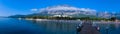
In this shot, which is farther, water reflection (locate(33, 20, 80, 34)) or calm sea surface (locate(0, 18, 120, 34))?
calm sea surface (locate(0, 18, 120, 34))

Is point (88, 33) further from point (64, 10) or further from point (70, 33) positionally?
point (64, 10)

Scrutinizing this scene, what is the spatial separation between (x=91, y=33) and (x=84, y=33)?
319 millimetres

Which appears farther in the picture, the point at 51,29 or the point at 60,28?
the point at 60,28

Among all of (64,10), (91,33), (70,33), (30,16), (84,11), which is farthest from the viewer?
(64,10)

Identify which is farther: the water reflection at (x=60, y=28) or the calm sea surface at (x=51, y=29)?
the calm sea surface at (x=51, y=29)

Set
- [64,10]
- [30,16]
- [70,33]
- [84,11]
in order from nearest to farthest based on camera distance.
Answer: [70,33] → [30,16] → [84,11] → [64,10]

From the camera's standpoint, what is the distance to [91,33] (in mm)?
13328

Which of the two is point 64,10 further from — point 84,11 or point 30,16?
point 30,16

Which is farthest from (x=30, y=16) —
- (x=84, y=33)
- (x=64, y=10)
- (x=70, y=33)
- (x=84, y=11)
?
(x=84, y=33)

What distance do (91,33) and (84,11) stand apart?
255 feet

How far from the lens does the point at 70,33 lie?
18.9 m

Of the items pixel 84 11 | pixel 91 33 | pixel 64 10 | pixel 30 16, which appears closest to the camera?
pixel 91 33

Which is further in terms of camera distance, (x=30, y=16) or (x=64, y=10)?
(x=64, y=10)

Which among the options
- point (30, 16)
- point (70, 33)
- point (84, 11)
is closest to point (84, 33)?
point (70, 33)
